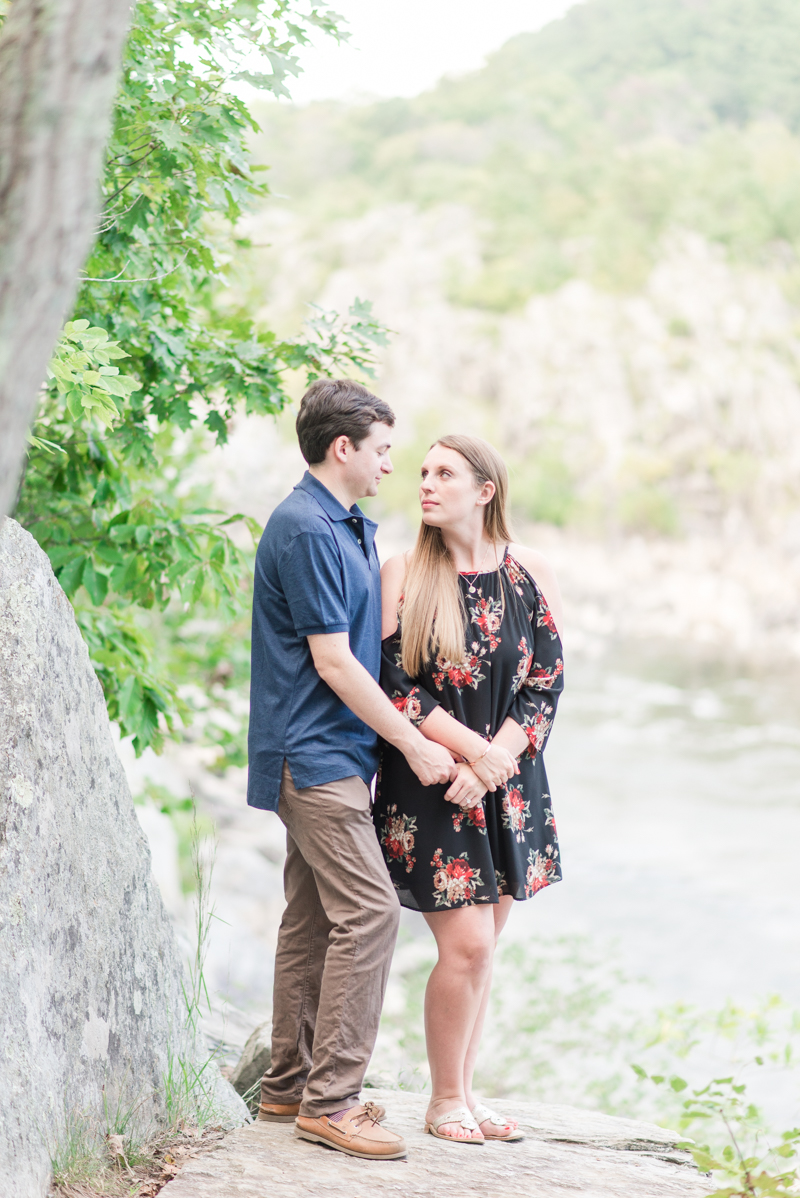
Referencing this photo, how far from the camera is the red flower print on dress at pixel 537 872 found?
7.72 feet

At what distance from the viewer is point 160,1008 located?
220cm

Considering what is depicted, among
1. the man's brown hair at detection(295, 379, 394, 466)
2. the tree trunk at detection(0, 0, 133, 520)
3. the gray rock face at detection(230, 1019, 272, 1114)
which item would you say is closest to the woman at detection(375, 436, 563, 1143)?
the man's brown hair at detection(295, 379, 394, 466)

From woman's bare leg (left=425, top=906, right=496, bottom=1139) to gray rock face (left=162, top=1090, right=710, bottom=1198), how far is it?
0.41 ft

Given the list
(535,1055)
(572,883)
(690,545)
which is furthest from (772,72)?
(535,1055)

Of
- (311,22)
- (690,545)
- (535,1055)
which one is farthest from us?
(690,545)

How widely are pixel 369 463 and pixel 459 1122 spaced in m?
1.51

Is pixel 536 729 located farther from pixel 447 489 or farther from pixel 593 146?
pixel 593 146

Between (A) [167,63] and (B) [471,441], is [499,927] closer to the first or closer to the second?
(B) [471,441]

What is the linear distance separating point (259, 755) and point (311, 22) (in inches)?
72.8

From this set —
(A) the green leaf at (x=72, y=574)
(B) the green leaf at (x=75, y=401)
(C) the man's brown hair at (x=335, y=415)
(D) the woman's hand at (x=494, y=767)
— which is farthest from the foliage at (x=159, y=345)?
(D) the woman's hand at (x=494, y=767)

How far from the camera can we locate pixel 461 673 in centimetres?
238

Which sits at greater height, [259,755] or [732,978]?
[259,755]

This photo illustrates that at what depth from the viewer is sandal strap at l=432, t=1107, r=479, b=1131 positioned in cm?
231

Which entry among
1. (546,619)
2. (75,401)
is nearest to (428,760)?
(546,619)
